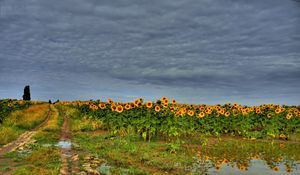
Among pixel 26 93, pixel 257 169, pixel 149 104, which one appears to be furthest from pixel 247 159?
pixel 26 93

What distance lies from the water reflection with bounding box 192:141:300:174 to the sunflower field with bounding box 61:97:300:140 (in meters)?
3.07

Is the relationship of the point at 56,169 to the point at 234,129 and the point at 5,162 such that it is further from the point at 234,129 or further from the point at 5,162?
the point at 234,129

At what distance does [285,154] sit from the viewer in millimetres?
12914

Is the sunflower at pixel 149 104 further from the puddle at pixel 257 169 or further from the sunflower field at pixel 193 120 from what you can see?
the puddle at pixel 257 169

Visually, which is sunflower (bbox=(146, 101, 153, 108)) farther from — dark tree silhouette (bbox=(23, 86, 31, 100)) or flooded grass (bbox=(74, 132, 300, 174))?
dark tree silhouette (bbox=(23, 86, 31, 100))

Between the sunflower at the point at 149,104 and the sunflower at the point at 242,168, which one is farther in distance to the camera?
the sunflower at the point at 149,104

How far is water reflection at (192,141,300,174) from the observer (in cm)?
985

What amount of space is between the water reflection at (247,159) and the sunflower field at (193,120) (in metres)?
3.07

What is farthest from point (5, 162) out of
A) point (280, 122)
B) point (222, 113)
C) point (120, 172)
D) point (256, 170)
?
point (280, 122)

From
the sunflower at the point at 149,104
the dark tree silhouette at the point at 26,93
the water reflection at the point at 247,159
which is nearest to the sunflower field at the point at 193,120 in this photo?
the sunflower at the point at 149,104

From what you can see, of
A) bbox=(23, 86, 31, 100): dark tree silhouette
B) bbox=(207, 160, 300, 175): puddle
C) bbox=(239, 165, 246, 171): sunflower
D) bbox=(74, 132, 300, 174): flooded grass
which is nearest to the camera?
bbox=(207, 160, 300, 175): puddle

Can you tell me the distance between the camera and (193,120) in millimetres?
19719

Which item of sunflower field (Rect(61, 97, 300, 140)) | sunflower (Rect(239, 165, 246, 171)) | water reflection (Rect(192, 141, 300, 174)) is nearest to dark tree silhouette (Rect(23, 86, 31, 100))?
sunflower field (Rect(61, 97, 300, 140))

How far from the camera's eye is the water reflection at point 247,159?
985 cm
